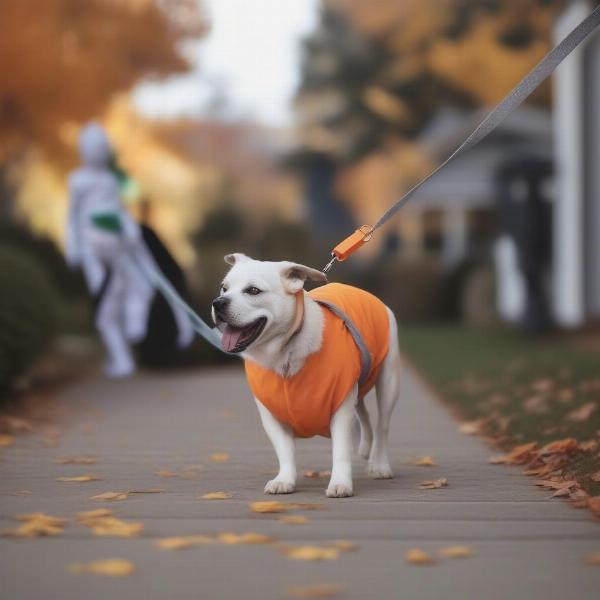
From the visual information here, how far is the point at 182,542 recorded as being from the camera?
3727 mm

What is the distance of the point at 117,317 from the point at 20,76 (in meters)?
5.93

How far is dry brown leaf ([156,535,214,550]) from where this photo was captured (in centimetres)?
370

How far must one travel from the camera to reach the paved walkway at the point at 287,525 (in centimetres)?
326

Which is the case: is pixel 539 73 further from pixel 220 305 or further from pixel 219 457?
pixel 219 457

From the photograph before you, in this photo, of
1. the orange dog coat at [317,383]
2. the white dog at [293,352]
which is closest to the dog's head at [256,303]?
the white dog at [293,352]

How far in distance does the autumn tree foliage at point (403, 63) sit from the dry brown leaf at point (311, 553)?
1803cm

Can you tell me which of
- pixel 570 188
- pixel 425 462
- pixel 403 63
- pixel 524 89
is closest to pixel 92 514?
pixel 425 462

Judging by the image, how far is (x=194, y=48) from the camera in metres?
18.6

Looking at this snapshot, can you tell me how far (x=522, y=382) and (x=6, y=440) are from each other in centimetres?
491

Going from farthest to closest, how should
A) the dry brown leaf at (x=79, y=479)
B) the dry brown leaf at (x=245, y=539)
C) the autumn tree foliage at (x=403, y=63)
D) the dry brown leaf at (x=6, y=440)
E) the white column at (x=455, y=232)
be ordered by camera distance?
the white column at (x=455, y=232) → the autumn tree foliage at (x=403, y=63) → the dry brown leaf at (x=6, y=440) → the dry brown leaf at (x=79, y=479) → the dry brown leaf at (x=245, y=539)

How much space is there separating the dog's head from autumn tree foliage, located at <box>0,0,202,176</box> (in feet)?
37.4

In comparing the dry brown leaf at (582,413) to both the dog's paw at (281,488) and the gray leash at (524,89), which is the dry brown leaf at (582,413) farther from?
the dog's paw at (281,488)

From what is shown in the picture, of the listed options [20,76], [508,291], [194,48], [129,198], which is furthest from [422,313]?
[129,198]

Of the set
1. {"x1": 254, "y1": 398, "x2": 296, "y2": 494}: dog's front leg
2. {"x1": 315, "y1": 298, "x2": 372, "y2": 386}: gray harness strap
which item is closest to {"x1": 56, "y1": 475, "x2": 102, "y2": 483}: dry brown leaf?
{"x1": 254, "y1": 398, "x2": 296, "y2": 494}: dog's front leg
